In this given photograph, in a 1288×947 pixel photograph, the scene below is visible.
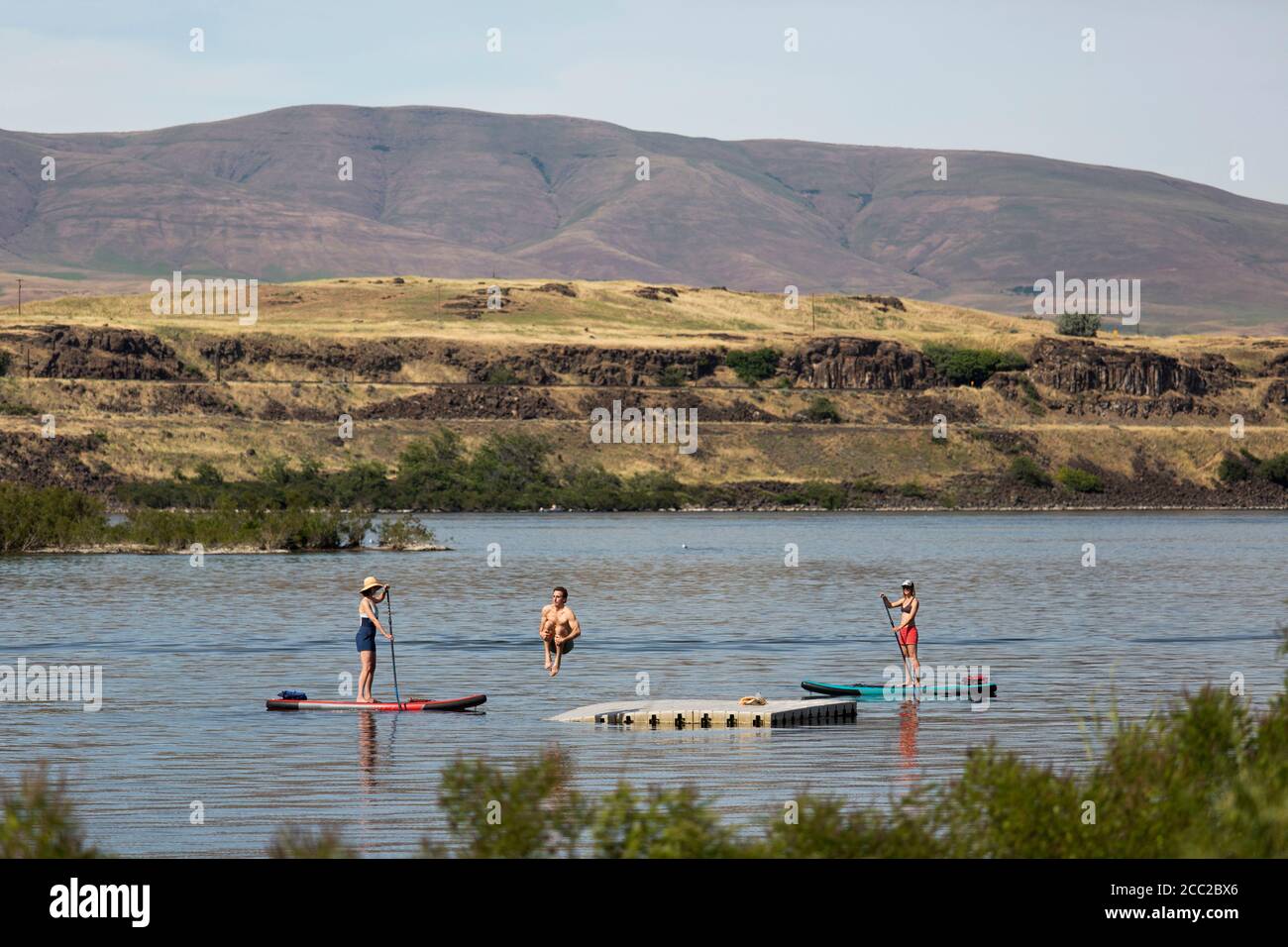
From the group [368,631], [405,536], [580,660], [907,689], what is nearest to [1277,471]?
[405,536]

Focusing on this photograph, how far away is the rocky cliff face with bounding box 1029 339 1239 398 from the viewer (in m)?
164

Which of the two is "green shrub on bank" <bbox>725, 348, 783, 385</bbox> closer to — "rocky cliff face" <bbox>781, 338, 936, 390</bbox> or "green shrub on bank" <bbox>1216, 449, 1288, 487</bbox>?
"rocky cliff face" <bbox>781, 338, 936, 390</bbox>

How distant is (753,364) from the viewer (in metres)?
161

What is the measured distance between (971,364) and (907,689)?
136274 millimetres

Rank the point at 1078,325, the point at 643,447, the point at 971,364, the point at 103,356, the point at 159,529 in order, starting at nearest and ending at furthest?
the point at 159,529, the point at 643,447, the point at 103,356, the point at 971,364, the point at 1078,325

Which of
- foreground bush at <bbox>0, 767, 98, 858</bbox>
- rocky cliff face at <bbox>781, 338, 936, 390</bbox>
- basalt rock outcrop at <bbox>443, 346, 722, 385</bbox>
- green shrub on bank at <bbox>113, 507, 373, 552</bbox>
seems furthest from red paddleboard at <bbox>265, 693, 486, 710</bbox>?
rocky cliff face at <bbox>781, 338, 936, 390</bbox>

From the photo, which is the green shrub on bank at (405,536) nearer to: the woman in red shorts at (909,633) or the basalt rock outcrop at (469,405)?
the woman in red shorts at (909,633)

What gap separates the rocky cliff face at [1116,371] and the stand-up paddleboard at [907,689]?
137 m

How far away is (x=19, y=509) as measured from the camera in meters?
76.1

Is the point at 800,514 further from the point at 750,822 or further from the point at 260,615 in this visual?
the point at 750,822

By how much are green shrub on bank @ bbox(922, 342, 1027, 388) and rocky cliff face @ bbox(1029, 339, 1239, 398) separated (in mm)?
2181

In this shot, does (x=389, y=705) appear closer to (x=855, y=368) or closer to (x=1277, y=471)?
(x=1277, y=471)

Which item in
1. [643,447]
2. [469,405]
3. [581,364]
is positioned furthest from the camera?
[581,364]
